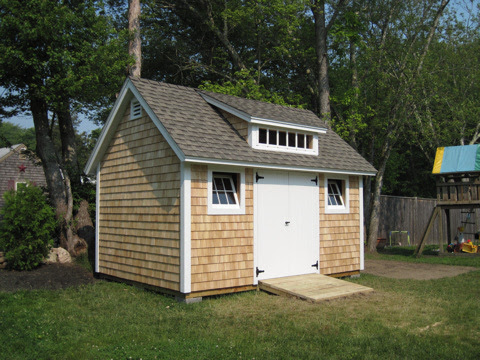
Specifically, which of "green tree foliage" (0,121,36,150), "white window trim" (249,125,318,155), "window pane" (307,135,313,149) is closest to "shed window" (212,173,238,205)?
"white window trim" (249,125,318,155)

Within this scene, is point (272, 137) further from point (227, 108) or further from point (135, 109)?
point (135, 109)

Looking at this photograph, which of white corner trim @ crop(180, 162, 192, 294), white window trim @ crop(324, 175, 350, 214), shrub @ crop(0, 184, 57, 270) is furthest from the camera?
white window trim @ crop(324, 175, 350, 214)

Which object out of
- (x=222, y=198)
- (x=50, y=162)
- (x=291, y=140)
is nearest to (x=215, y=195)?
(x=222, y=198)

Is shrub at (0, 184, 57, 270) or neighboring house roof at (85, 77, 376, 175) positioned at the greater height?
neighboring house roof at (85, 77, 376, 175)

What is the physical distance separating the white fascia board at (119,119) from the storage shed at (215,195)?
26 mm

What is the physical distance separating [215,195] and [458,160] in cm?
1054

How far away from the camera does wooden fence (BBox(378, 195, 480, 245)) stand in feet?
68.4

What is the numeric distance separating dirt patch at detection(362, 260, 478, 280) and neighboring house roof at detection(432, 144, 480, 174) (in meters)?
3.62

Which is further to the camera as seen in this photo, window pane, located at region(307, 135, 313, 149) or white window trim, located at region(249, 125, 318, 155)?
window pane, located at region(307, 135, 313, 149)

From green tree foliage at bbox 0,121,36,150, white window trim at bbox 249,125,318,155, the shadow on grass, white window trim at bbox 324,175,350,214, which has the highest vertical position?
green tree foliage at bbox 0,121,36,150

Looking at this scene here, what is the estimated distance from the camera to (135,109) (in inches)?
412

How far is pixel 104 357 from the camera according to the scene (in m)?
5.57

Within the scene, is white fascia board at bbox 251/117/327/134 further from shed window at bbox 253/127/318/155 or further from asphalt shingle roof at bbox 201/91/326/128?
shed window at bbox 253/127/318/155

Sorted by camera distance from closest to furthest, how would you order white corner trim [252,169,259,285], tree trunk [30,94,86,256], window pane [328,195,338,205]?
white corner trim [252,169,259,285], window pane [328,195,338,205], tree trunk [30,94,86,256]
